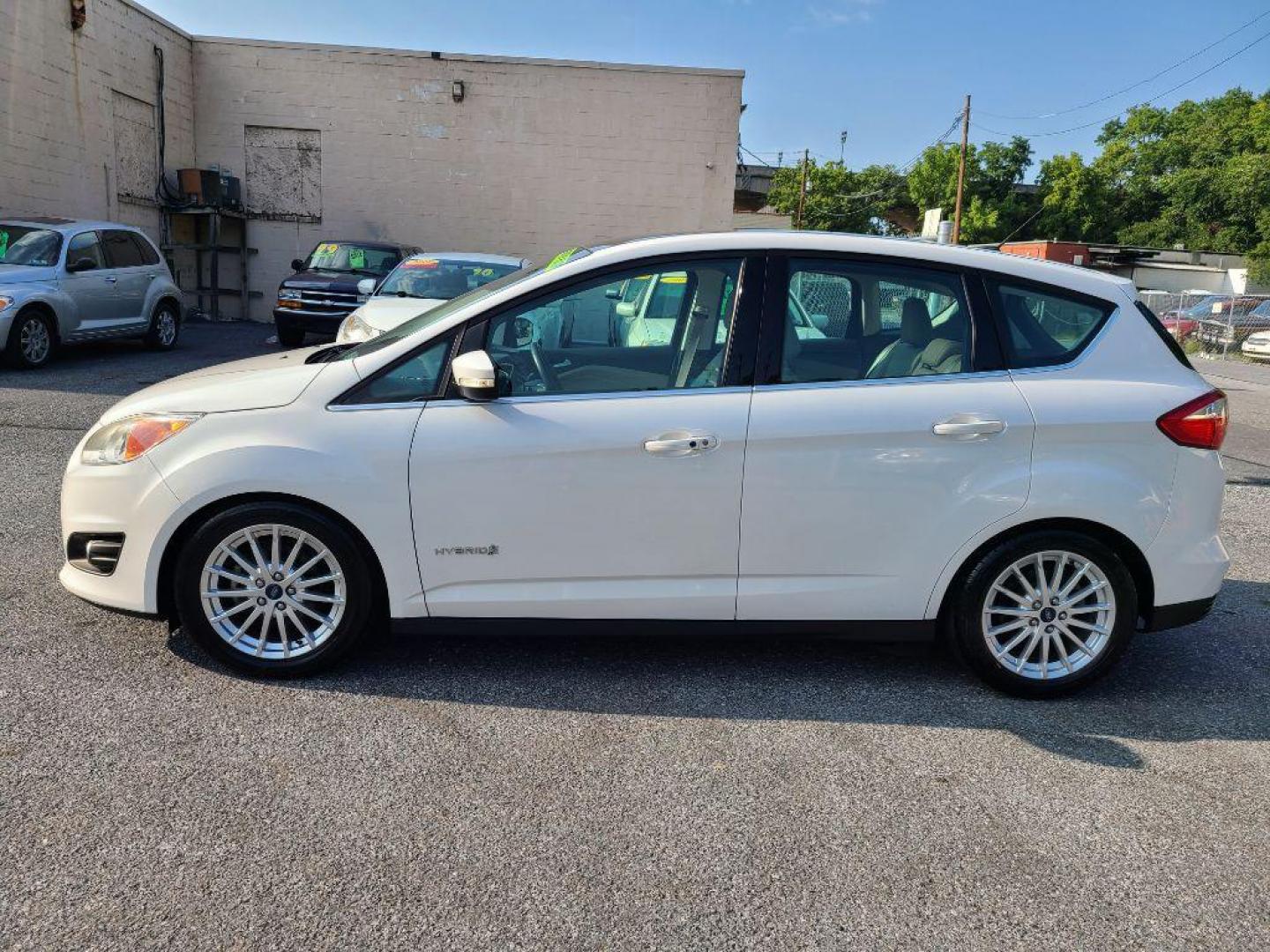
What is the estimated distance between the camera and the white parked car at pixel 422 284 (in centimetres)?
1017

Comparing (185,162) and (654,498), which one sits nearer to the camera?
(654,498)

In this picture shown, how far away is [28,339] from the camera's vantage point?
11492 mm

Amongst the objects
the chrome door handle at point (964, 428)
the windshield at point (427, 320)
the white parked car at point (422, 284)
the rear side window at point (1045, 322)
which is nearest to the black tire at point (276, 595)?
the windshield at point (427, 320)

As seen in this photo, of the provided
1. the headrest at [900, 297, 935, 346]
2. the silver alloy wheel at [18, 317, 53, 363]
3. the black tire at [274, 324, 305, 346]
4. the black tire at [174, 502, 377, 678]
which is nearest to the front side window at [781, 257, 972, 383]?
the headrest at [900, 297, 935, 346]

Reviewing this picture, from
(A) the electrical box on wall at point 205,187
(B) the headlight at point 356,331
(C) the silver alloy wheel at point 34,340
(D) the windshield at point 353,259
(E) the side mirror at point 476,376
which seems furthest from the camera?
(A) the electrical box on wall at point 205,187

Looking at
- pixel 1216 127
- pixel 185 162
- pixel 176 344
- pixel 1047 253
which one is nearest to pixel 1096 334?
pixel 176 344

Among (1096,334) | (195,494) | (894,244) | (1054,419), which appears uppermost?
(894,244)

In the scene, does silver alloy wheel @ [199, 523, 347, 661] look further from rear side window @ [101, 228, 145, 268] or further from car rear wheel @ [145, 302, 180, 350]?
car rear wheel @ [145, 302, 180, 350]

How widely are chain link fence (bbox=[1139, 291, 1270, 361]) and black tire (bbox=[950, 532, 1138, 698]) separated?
19597 millimetres

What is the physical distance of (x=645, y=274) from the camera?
393 centimetres

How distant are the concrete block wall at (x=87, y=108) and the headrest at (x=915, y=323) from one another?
16.2 metres

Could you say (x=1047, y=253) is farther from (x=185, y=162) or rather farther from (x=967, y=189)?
(x=185, y=162)

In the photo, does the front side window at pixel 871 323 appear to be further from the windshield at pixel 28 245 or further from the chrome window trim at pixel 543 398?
the windshield at pixel 28 245

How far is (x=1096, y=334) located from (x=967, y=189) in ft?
217
